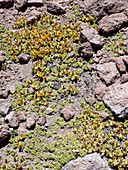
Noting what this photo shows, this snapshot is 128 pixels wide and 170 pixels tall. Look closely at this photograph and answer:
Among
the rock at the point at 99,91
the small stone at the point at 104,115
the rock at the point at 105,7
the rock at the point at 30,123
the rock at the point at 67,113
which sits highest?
the rock at the point at 105,7

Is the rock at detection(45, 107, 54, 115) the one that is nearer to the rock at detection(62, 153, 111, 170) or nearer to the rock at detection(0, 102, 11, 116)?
the rock at detection(0, 102, 11, 116)

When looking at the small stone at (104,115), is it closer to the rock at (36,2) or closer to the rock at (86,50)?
the rock at (86,50)

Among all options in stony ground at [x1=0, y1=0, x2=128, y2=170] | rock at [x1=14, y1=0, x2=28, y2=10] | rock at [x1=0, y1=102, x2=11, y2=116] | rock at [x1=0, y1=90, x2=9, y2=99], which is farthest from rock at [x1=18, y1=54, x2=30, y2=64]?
rock at [x1=14, y1=0, x2=28, y2=10]

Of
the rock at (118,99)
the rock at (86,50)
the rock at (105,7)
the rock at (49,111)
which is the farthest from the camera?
the rock at (105,7)

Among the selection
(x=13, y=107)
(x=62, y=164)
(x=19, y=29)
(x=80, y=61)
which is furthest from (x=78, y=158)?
(x=19, y=29)

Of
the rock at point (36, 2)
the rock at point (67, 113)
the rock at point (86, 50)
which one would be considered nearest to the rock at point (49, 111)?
the rock at point (67, 113)

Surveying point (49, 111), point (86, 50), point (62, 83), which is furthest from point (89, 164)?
point (86, 50)
